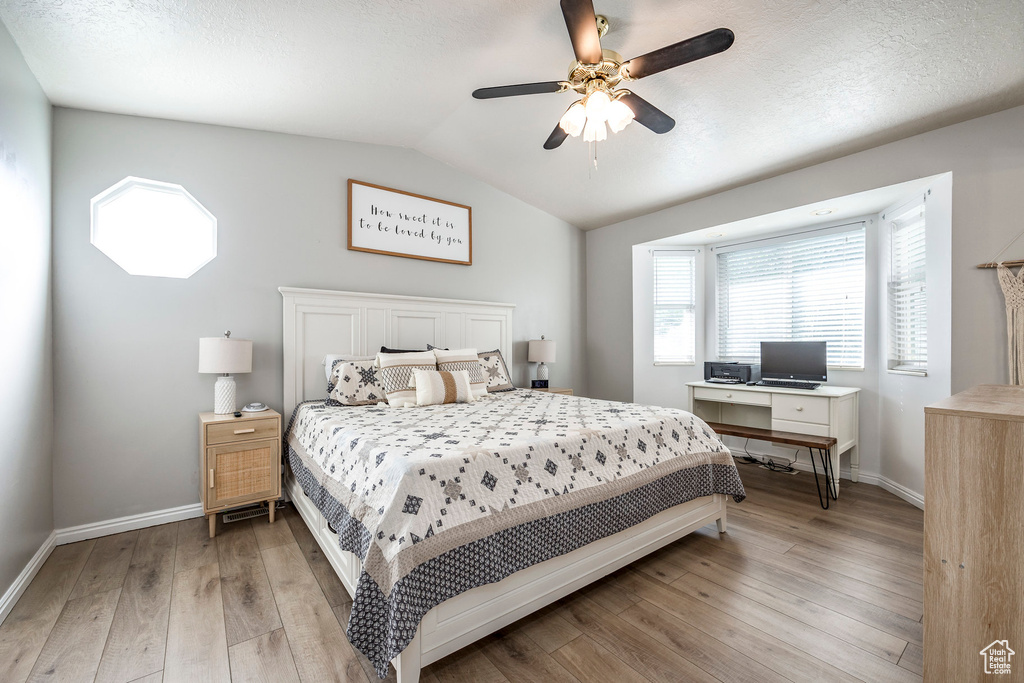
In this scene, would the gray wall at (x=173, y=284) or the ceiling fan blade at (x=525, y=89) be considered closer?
the ceiling fan blade at (x=525, y=89)

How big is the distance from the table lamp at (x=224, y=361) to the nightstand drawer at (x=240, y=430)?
0.24 meters

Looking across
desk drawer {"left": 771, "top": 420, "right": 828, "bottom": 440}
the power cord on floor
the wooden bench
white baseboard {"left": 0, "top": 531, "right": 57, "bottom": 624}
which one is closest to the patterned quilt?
the wooden bench

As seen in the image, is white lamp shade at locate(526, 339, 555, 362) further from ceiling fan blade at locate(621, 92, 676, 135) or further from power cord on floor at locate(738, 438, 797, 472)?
ceiling fan blade at locate(621, 92, 676, 135)

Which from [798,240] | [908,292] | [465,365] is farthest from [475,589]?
[798,240]

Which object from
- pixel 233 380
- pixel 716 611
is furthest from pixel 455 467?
pixel 233 380

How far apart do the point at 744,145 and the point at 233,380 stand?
3930mm

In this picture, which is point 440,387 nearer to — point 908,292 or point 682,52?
point 682,52

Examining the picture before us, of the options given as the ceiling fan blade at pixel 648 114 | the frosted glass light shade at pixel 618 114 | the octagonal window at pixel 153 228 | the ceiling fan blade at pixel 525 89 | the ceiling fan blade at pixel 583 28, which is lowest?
the octagonal window at pixel 153 228

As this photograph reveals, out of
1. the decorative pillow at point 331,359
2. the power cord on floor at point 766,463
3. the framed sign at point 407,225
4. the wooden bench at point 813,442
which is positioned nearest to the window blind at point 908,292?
the wooden bench at point 813,442

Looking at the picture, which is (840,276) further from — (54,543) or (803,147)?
(54,543)

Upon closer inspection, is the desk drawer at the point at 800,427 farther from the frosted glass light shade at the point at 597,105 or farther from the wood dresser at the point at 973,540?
the frosted glass light shade at the point at 597,105

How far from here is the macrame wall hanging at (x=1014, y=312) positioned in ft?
7.92

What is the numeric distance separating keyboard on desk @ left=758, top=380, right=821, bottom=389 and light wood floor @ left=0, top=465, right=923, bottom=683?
1.38 meters

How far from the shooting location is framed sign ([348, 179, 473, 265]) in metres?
3.55
